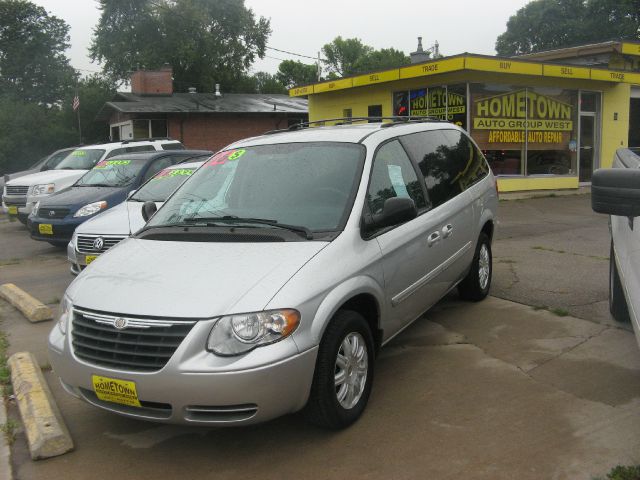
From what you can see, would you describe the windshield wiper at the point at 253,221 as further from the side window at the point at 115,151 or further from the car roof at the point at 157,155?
the side window at the point at 115,151

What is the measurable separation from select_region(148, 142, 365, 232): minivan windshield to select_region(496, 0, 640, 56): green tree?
45.9 meters

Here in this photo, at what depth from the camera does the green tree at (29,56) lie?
51719 millimetres

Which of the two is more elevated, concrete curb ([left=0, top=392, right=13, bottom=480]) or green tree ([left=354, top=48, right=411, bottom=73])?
green tree ([left=354, top=48, right=411, bottom=73])

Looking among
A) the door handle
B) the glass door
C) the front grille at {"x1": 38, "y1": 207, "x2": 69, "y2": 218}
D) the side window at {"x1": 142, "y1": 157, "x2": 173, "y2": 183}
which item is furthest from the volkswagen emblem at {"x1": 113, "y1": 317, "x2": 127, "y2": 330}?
the glass door

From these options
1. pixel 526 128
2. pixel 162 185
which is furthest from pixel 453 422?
pixel 526 128

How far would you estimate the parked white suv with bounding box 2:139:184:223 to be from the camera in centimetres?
1280

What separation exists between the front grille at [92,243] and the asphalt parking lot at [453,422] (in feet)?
4.08

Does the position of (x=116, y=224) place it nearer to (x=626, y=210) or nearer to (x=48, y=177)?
(x=626, y=210)

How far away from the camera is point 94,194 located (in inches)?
370

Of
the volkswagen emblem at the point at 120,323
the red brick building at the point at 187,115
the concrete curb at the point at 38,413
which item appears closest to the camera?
the volkswagen emblem at the point at 120,323

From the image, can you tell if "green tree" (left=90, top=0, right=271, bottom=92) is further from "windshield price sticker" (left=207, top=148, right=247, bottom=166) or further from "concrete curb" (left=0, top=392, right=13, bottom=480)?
"concrete curb" (left=0, top=392, right=13, bottom=480)

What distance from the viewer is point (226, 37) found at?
5141cm

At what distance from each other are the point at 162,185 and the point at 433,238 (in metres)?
4.91

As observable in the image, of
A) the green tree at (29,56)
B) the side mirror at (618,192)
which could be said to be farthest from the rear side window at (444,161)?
the green tree at (29,56)
